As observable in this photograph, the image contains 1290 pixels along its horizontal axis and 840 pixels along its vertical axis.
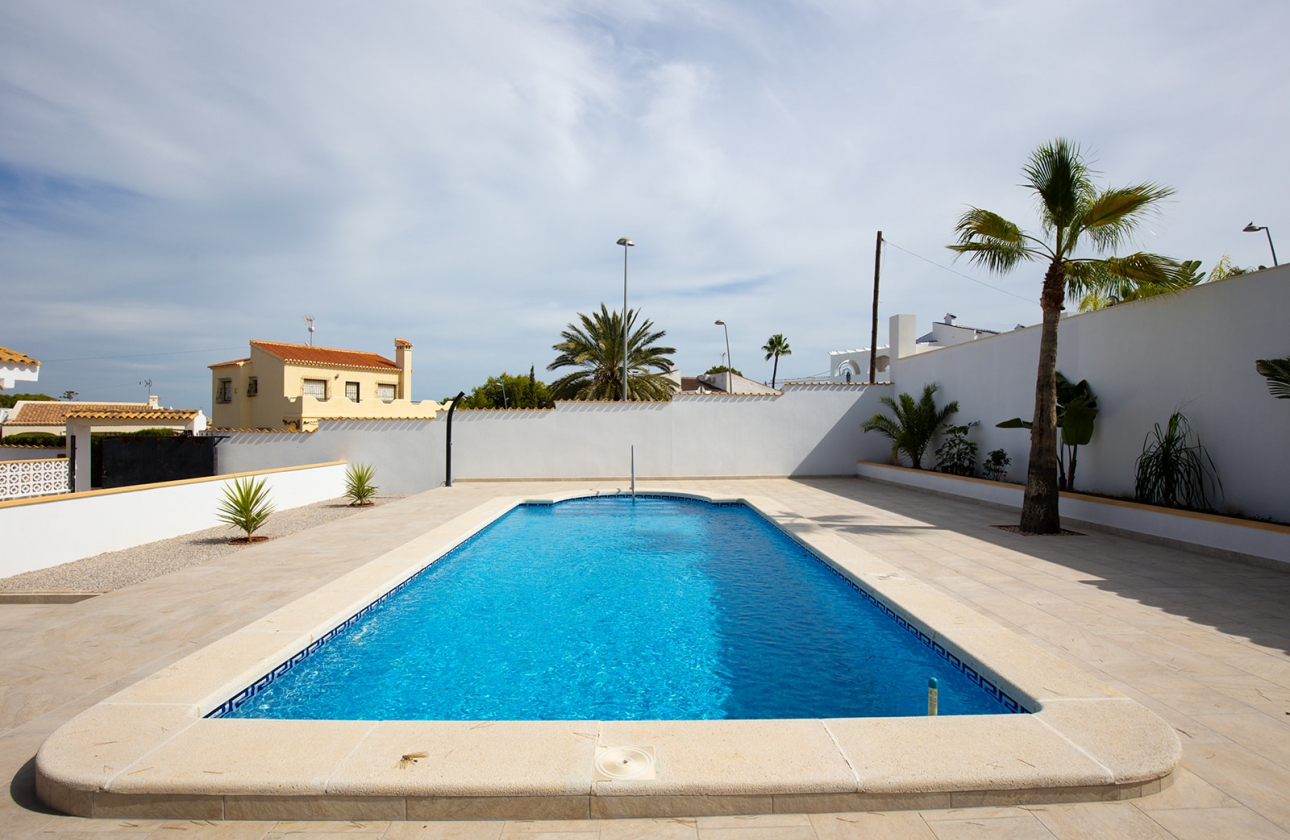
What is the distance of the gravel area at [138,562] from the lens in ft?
19.9

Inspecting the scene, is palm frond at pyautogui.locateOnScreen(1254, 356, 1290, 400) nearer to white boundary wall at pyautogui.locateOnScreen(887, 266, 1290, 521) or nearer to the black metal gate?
white boundary wall at pyautogui.locateOnScreen(887, 266, 1290, 521)

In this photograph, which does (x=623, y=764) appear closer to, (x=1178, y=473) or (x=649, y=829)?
(x=649, y=829)

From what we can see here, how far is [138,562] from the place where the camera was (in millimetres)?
7176

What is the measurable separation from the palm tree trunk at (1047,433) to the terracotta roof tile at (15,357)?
Result: 16.6 metres

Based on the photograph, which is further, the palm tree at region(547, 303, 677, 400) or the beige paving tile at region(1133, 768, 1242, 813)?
the palm tree at region(547, 303, 677, 400)

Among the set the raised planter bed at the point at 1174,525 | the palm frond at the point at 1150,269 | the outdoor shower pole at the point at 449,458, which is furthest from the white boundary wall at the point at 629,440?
the palm frond at the point at 1150,269

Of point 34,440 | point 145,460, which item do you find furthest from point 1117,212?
point 34,440

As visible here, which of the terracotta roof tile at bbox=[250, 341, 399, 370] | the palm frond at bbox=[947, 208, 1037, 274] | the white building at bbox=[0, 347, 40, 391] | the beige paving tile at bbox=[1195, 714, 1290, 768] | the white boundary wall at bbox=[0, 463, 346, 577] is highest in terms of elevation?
the terracotta roof tile at bbox=[250, 341, 399, 370]

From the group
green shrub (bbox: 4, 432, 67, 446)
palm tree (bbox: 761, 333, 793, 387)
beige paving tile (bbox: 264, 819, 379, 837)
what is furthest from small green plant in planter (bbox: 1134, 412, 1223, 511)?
green shrub (bbox: 4, 432, 67, 446)

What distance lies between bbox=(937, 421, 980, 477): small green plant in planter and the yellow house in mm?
25182

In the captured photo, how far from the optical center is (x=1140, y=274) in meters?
7.75

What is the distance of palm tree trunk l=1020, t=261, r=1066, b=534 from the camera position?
8.36m

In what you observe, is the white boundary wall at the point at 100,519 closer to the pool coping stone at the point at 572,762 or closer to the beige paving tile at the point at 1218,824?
the pool coping stone at the point at 572,762

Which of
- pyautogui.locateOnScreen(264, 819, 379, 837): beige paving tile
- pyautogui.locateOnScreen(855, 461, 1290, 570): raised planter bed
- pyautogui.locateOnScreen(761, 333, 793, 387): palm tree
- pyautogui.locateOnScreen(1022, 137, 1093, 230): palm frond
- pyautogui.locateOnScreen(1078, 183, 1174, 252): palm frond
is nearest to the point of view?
pyautogui.locateOnScreen(264, 819, 379, 837): beige paving tile
